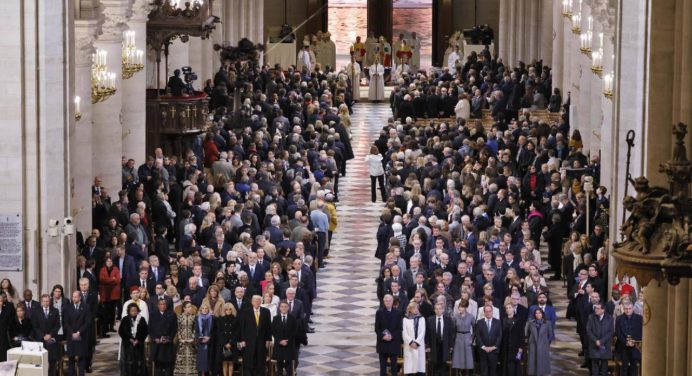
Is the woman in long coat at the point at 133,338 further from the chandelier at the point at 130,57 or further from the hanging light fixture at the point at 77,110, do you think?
the chandelier at the point at 130,57

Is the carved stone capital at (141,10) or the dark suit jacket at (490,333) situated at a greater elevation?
the carved stone capital at (141,10)

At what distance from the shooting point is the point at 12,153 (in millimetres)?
28281

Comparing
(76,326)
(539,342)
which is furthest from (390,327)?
(76,326)

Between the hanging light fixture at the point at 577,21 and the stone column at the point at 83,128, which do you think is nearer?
the stone column at the point at 83,128

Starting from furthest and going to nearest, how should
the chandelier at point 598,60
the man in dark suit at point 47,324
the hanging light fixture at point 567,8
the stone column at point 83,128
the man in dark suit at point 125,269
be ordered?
the hanging light fixture at point 567,8
the chandelier at point 598,60
the stone column at point 83,128
the man in dark suit at point 125,269
the man in dark suit at point 47,324

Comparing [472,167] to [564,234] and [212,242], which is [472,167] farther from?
[212,242]

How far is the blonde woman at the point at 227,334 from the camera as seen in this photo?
26.1m

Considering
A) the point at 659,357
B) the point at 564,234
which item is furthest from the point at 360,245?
the point at 659,357

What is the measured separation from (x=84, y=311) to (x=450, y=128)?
20.9 meters

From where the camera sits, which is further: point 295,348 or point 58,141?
point 58,141

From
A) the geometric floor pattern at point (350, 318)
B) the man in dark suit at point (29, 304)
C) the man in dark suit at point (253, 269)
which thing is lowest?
the geometric floor pattern at point (350, 318)

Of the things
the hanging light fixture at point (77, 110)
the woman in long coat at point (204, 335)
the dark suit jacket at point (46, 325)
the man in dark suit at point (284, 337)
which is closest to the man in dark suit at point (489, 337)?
the man in dark suit at point (284, 337)

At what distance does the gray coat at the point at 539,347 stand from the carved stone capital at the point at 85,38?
36.5ft

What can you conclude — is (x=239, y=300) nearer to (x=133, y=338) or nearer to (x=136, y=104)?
(x=133, y=338)
